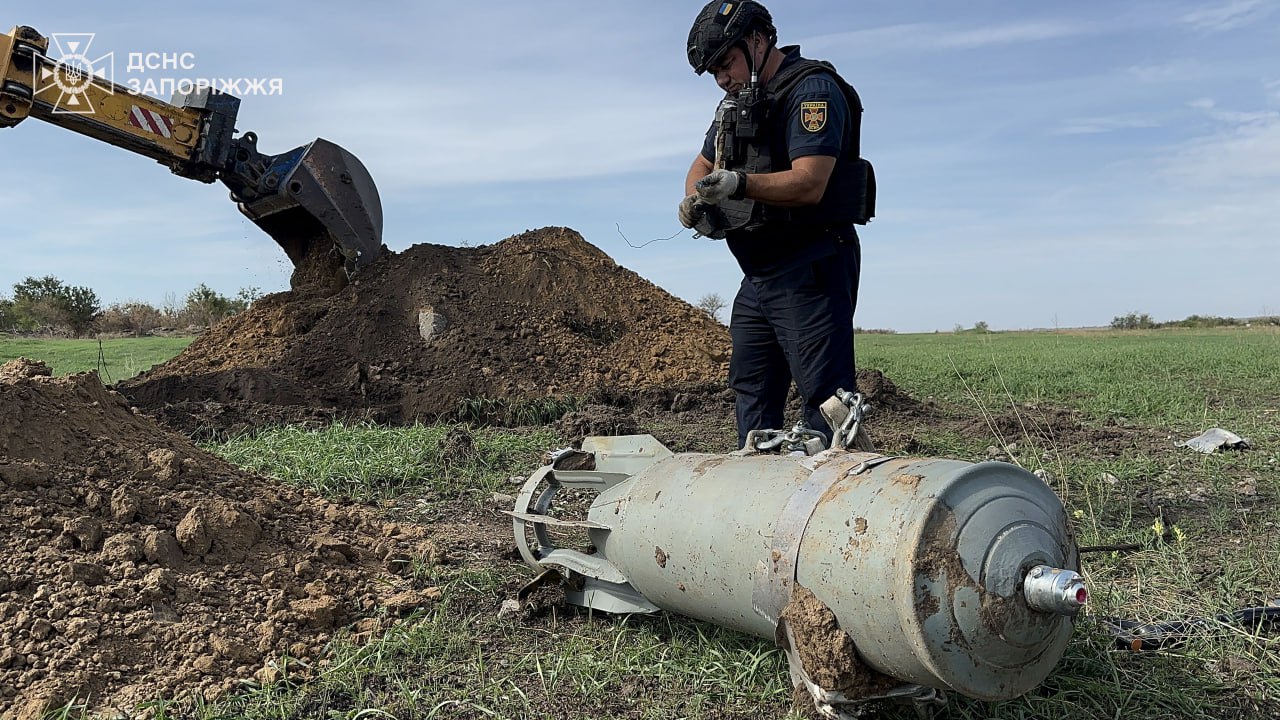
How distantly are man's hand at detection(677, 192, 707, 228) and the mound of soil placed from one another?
186 inches

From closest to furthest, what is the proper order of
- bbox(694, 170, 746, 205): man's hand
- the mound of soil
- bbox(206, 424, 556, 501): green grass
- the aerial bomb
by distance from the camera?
the aerial bomb, bbox(694, 170, 746, 205): man's hand, bbox(206, 424, 556, 501): green grass, the mound of soil

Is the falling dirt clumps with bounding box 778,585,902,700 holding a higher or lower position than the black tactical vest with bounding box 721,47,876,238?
lower

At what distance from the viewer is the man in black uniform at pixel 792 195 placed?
3.46m

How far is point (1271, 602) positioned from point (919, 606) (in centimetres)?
192

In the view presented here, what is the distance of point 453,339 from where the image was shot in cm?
933

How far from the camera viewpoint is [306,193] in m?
9.41

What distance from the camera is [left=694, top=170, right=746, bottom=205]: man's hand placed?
3268 millimetres

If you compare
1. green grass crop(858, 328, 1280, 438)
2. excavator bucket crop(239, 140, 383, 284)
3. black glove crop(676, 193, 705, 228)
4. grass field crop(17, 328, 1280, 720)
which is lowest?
grass field crop(17, 328, 1280, 720)

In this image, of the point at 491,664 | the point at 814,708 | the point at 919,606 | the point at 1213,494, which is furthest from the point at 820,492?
the point at 1213,494

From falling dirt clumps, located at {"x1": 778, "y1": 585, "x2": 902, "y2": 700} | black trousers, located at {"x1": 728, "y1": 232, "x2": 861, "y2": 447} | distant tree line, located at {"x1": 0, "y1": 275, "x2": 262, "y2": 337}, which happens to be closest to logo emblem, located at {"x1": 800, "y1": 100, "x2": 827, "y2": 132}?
black trousers, located at {"x1": 728, "y1": 232, "x2": 861, "y2": 447}

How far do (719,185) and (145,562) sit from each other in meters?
2.44

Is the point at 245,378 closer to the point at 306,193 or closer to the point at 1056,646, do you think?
the point at 306,193

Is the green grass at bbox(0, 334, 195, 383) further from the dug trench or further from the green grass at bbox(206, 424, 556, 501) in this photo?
the green grass at bbox(206, 424, 556, 501)

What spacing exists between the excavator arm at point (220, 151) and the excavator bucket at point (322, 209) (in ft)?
0.04
